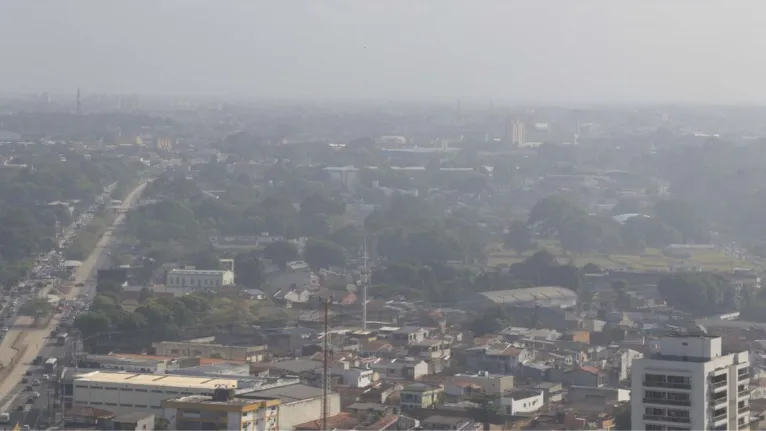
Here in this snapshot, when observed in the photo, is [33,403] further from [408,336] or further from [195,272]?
[195,272]

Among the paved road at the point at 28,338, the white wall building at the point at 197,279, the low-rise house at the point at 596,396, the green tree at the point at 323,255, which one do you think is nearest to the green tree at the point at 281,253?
the green tree at the point at 323,255

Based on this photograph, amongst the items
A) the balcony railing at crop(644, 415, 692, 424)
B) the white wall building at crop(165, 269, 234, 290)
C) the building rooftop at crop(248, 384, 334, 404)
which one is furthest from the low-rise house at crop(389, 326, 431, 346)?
the balcony railing at crop(644, 415, 692, 424)

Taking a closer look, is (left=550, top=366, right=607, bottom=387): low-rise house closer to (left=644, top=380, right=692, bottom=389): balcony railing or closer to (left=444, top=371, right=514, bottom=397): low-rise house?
(left=444, top=371, right=514, bottom=397): low-rise house

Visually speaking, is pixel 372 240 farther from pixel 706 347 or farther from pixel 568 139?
pixel 568 139

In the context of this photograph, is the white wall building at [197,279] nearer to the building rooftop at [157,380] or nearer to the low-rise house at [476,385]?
the low-rise house at [476,385]

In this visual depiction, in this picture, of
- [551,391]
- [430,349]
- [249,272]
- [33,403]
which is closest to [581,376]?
[551,391]

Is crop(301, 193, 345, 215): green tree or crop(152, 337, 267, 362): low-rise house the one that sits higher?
crop(152, 337, 267, 362): low-rise house

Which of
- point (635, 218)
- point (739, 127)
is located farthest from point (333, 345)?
point (739, 127)
